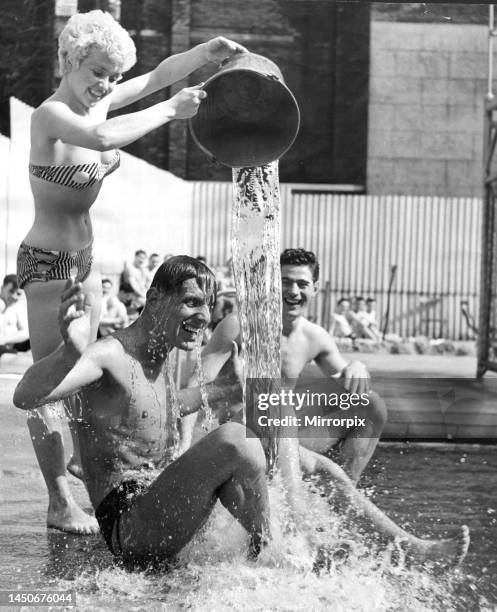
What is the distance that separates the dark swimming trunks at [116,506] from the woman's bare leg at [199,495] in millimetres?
31

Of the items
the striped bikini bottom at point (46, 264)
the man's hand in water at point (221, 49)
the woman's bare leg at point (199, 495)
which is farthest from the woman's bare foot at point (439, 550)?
the man's hand in water at point (221, 49)

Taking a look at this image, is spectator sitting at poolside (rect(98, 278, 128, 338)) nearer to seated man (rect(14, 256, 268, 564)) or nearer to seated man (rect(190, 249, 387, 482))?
seated man (rect(190, 249, 387, 482))

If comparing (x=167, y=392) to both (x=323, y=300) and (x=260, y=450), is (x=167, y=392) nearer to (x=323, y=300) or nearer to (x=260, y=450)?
(x=260, y=450)

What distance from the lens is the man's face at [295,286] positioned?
4598 millimetres

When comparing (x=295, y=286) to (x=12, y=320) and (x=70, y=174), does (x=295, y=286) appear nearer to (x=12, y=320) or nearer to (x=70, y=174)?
(x=70, y=174)

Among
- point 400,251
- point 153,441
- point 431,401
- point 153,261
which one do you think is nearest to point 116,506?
point 153,441

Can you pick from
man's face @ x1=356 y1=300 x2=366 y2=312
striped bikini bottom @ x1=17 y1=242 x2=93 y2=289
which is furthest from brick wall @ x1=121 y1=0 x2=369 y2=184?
man's face @ x1=356 y1=300 x2=366 y2=312

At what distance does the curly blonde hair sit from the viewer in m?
3.79

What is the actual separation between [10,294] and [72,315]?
518cm

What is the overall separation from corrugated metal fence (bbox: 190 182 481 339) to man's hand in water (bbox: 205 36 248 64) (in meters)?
5.13

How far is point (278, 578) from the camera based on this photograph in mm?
3447

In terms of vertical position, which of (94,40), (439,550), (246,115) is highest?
(94,40)

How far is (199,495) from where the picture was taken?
328 cm

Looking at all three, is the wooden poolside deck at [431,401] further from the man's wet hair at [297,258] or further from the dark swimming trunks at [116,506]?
the dark swimming trunks at [116,506]
